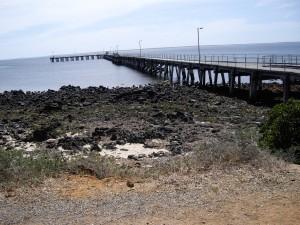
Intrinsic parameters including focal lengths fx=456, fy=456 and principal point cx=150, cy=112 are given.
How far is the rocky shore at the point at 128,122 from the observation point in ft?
60.2

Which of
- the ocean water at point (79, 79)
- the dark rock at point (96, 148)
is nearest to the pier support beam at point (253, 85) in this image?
the dark rock at point (96, 148)

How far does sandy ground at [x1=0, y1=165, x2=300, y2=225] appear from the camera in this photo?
690cm

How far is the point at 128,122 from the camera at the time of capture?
23.7 metres

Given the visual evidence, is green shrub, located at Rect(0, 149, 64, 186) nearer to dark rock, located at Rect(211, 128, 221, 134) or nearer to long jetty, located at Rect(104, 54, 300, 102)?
dark rock, located at Rect(211, 128, 221, 134)

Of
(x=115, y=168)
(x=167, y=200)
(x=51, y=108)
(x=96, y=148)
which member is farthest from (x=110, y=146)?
(x=51, y=108)

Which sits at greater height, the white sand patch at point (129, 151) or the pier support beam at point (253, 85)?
the pier support beam at point (253, 85)

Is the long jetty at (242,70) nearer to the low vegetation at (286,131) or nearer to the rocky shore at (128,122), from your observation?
the rocky shore at (128,122)

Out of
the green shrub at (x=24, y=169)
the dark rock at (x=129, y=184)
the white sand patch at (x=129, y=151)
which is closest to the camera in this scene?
the dark rock at (x=129, y=184)

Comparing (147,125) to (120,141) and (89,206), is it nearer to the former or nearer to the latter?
(120,141)

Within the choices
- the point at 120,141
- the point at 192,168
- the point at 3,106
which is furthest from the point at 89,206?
the point at 3,106

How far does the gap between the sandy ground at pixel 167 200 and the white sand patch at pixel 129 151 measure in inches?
302

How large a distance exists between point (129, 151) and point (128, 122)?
19.7ft

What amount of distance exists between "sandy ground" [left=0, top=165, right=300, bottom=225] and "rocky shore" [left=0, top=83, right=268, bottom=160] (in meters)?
2.07

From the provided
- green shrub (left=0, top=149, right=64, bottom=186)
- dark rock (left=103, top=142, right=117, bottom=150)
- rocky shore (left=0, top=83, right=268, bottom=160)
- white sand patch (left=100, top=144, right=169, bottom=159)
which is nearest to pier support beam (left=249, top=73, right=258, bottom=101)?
rocky shore (left=0, top=83, right=268, bottom=160)
